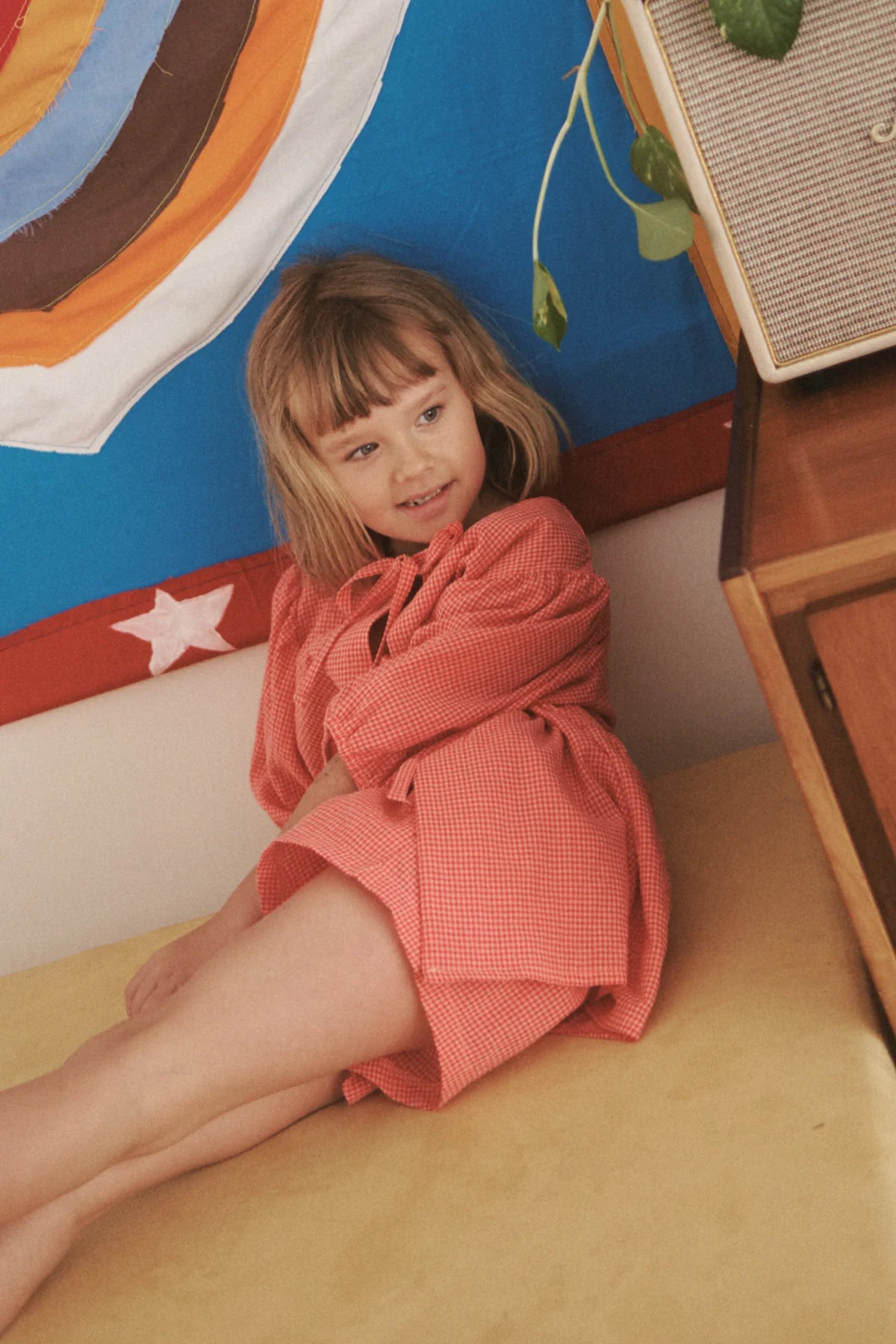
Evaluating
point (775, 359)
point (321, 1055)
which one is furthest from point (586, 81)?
point (321, 1055)

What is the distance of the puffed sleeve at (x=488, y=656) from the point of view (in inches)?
36.0

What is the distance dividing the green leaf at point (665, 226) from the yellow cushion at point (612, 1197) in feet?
1.43

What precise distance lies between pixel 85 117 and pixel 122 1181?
929 millimetres

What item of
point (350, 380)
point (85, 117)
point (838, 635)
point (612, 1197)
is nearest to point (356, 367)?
point (350, 380)

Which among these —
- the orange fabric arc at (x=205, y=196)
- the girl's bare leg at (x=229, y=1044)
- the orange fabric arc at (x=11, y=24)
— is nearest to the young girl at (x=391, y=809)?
the girl's bare leg at (x=229, y=1044)

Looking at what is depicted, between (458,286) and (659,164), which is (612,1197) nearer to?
(659,164)

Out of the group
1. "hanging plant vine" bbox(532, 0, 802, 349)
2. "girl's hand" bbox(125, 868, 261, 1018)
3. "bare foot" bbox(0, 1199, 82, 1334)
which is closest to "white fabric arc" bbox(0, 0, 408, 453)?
"hanging plant vine" bbox(532, 0, 802, 349)

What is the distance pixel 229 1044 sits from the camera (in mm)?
747

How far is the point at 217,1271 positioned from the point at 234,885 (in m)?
0.68

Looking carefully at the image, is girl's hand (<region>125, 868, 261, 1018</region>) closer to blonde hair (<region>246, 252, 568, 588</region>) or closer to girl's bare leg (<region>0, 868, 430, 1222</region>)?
A: girl's bare leg (<region>0, 868, 430, 1222</region>)

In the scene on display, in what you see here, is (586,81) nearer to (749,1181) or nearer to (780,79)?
(780,79)

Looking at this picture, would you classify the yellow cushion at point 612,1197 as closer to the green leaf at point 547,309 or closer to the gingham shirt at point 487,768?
the gingham shirt at point 487,768

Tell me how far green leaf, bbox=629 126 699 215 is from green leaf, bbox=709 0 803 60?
155mm

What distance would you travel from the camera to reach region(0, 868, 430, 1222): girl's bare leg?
0.71 meters
